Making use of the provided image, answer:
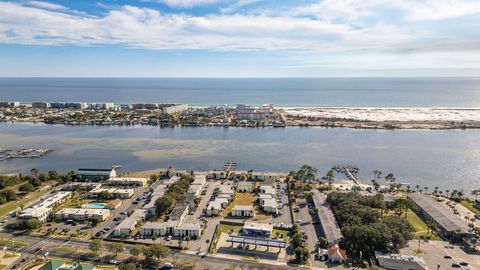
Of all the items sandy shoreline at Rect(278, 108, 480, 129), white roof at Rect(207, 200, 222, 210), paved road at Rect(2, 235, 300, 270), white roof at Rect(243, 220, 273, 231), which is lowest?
paved road at Rect(2, 235, 300, 270)

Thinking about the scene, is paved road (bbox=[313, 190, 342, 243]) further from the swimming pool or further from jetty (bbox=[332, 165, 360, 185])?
the swimming pool

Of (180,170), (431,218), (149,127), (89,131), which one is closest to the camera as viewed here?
(431,218)

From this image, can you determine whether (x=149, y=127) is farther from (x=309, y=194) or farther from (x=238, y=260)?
(x=238, y=260)

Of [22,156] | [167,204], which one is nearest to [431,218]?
[167,204]

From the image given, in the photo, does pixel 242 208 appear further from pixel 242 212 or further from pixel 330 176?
pixel 330 176

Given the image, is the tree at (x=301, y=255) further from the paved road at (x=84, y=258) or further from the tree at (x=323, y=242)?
the tree at (x=323, y=242)

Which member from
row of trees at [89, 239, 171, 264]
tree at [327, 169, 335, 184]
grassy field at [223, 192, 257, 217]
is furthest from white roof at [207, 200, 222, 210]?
tree at [327, 169, 335, 184]

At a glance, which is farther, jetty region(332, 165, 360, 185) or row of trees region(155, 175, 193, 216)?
jetty region(332, 165, 360, 185)
